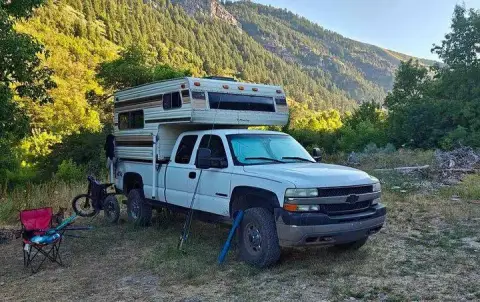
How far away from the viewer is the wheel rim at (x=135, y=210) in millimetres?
8938

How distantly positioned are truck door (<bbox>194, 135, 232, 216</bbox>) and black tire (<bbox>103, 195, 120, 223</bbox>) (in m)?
3.20

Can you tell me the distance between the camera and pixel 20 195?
11883 mm

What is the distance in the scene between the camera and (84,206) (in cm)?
1073

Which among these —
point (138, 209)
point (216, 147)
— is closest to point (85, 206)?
point (138, 209)

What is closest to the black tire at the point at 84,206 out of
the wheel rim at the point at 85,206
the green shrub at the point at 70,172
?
the wheel rim at the point at 85,206

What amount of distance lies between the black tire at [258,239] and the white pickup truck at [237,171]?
13 mm

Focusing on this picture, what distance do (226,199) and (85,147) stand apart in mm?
22355

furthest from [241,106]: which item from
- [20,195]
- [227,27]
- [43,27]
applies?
[227,27]

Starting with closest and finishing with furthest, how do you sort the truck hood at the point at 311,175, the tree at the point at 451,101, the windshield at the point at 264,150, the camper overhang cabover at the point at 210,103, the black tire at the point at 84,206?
the truck hood at the point at 311,175 → the windshield at the point at 264,150 → the camper overhang cabover at the point at 210,103 → the black tire at the point at 84,206 → the tree at the point at 451,101

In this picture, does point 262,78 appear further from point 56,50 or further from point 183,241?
point 183,241

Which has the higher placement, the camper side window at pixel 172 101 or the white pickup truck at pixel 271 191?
the camper side window at pixel 172 101

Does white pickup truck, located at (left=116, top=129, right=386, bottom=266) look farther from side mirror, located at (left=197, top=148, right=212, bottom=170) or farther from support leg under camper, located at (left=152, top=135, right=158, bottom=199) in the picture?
support leg under camper, located at (left=152, top=135, right=158, bottom=199)

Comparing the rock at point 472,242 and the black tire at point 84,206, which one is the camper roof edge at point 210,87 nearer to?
the black tire at point 84,206

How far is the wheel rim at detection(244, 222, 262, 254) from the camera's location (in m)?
5.99
